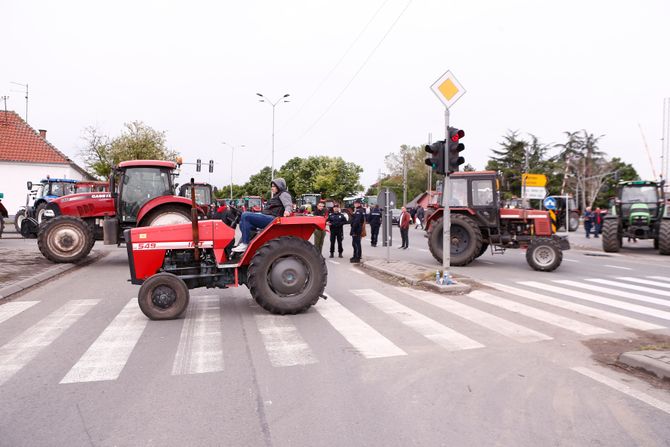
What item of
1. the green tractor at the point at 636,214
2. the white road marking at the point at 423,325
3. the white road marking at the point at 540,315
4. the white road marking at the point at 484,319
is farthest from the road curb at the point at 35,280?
the green tractor at the point at 636,214

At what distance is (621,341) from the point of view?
6.07 metres

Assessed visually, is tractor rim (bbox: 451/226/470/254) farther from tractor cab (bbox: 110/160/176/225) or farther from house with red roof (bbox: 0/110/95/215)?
house with red roof (bbox: 0/110/95/215)

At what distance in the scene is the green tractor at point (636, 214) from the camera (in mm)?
18656

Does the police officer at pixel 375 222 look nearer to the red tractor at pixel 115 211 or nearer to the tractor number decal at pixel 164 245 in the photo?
the red tractor at pixel 115 211

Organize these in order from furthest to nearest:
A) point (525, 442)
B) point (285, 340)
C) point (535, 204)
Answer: point (535, 204) < point (285, 340) < point (525, 442)

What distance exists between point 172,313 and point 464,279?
20.7ft

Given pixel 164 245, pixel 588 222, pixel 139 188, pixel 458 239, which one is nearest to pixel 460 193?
pixel 458 239

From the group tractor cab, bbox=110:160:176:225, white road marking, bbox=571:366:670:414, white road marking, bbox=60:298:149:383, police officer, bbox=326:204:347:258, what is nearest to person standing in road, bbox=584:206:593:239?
police officer, bbox=326:204:347:258

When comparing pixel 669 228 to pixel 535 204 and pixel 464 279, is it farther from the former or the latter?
pixel 535 204

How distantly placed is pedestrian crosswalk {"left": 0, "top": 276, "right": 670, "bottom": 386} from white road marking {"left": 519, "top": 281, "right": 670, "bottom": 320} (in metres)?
0.02

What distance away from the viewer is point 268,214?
26.2ft

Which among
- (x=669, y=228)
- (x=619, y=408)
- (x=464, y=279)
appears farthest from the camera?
(x=669, y=228)

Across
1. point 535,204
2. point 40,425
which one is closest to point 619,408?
point 40,425

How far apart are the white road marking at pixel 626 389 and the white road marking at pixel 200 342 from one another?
3.53 metres
